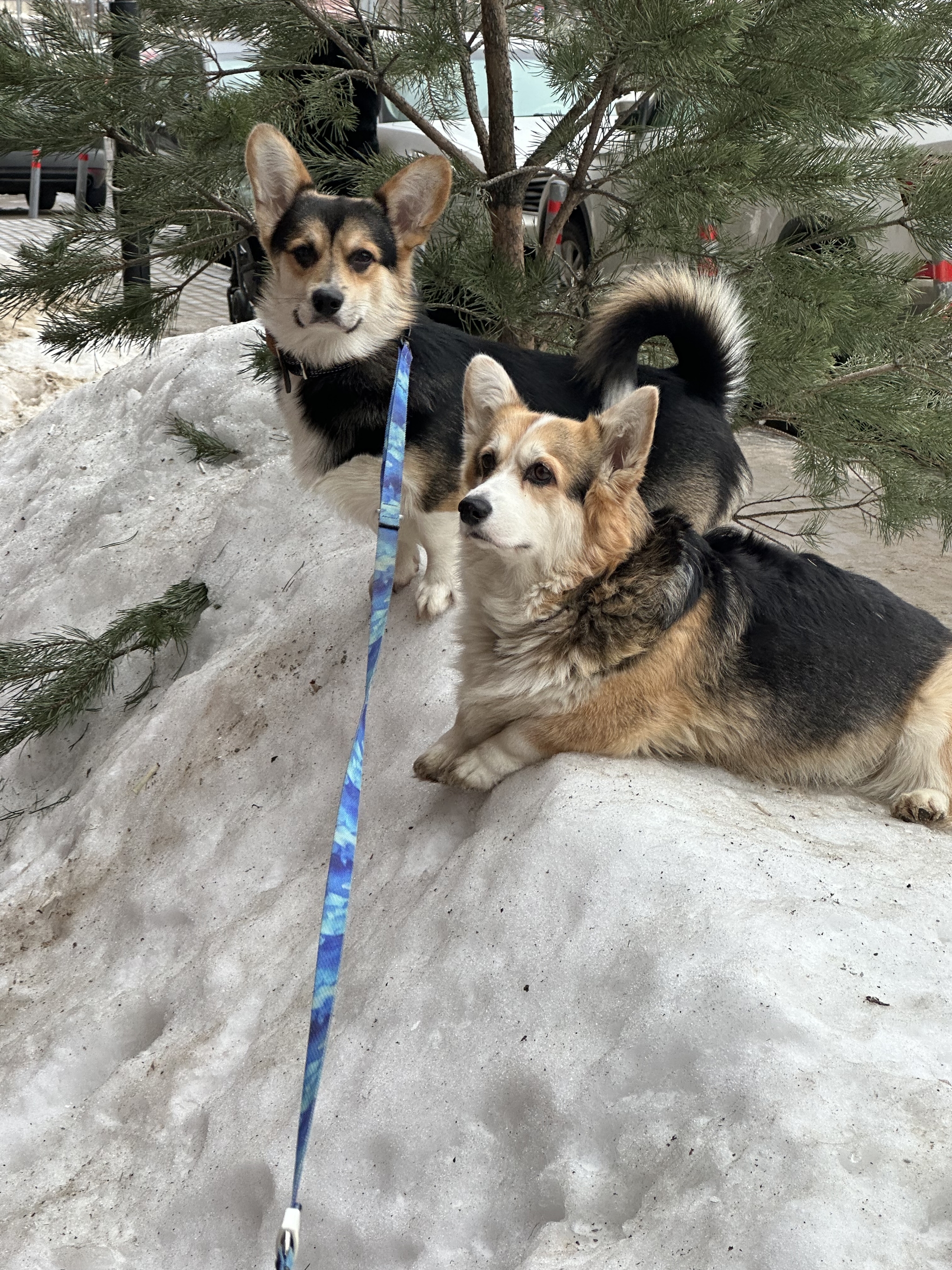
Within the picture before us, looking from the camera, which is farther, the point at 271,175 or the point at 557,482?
the point at 271,175

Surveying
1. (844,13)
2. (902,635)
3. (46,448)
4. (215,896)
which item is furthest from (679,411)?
(46,448)

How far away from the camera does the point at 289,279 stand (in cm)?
325

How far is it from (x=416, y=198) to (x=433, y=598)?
1163mm

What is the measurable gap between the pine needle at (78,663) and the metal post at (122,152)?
3.98 ft

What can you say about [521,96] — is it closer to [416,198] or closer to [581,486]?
[416,198]

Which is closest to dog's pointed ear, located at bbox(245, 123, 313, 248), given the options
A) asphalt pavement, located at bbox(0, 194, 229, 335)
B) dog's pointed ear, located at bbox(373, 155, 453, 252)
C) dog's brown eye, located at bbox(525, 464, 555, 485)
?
dog's pointed ear, located at bbox(373, 155, 453, 252)

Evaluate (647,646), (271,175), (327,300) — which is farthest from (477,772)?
(271,175)

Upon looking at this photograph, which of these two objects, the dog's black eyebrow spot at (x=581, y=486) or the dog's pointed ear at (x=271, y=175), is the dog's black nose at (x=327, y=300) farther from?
the dog's black eyebrow spot at (x=581, y=486)

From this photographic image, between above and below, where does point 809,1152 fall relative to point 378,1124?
above

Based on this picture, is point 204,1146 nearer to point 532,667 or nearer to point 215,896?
point 215,896

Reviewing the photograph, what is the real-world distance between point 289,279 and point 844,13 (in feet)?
5.75

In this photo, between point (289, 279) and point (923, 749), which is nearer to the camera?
point (923, 749)

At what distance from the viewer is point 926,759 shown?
2736mm

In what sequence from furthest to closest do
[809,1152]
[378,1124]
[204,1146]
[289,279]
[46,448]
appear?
[46,448] < [289,279] < [204,1146] < [378,1124] < [809,1152]
